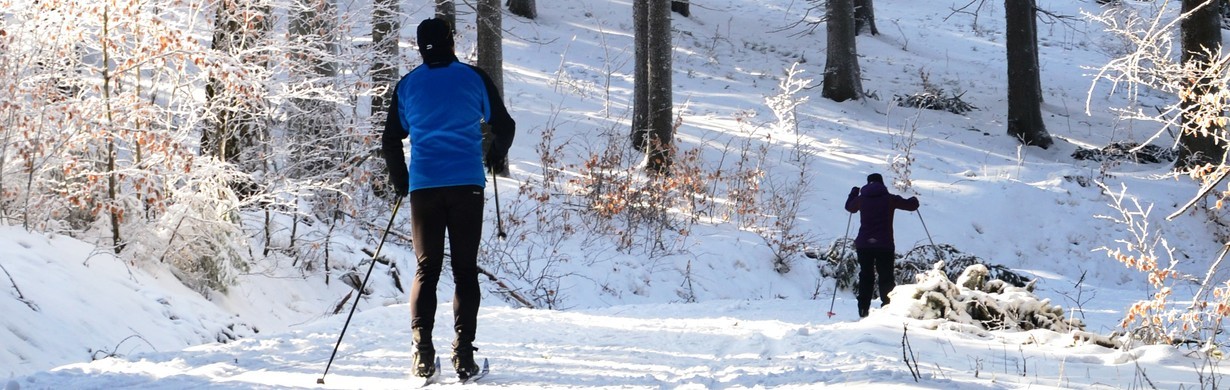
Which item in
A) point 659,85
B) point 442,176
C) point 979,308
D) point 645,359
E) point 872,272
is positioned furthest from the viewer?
point 659,85

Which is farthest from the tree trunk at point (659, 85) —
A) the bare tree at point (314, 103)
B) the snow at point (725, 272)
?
the bare tree at point (314, 103)

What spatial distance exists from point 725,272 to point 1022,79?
31.5ft

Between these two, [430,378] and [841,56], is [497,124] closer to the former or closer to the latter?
[430,378]

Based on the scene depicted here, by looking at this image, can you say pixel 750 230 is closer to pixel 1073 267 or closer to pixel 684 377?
pixel 1073 267

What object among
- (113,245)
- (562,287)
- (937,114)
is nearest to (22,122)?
(113,245)

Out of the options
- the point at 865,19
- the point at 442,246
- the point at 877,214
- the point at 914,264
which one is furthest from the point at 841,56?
the point at 442,246

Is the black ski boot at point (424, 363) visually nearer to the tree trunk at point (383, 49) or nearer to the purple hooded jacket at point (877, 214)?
the purple hooded jacket at point (877, 214)

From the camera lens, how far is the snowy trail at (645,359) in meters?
5.37

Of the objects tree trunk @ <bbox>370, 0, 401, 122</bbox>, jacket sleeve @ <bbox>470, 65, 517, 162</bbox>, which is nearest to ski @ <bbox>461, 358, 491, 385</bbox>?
jacket sleeve @ <bbox>470, 65, 517, 162</bbox>

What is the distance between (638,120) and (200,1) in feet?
31.8

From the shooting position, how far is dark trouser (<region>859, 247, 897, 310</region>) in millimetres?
10023

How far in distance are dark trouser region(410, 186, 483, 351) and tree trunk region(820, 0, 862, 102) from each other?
18.3 meters

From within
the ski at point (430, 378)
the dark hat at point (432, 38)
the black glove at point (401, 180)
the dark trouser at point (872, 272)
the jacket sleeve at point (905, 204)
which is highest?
the dark hat at point (432, 38)

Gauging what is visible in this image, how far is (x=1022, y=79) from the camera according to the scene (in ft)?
67.7
